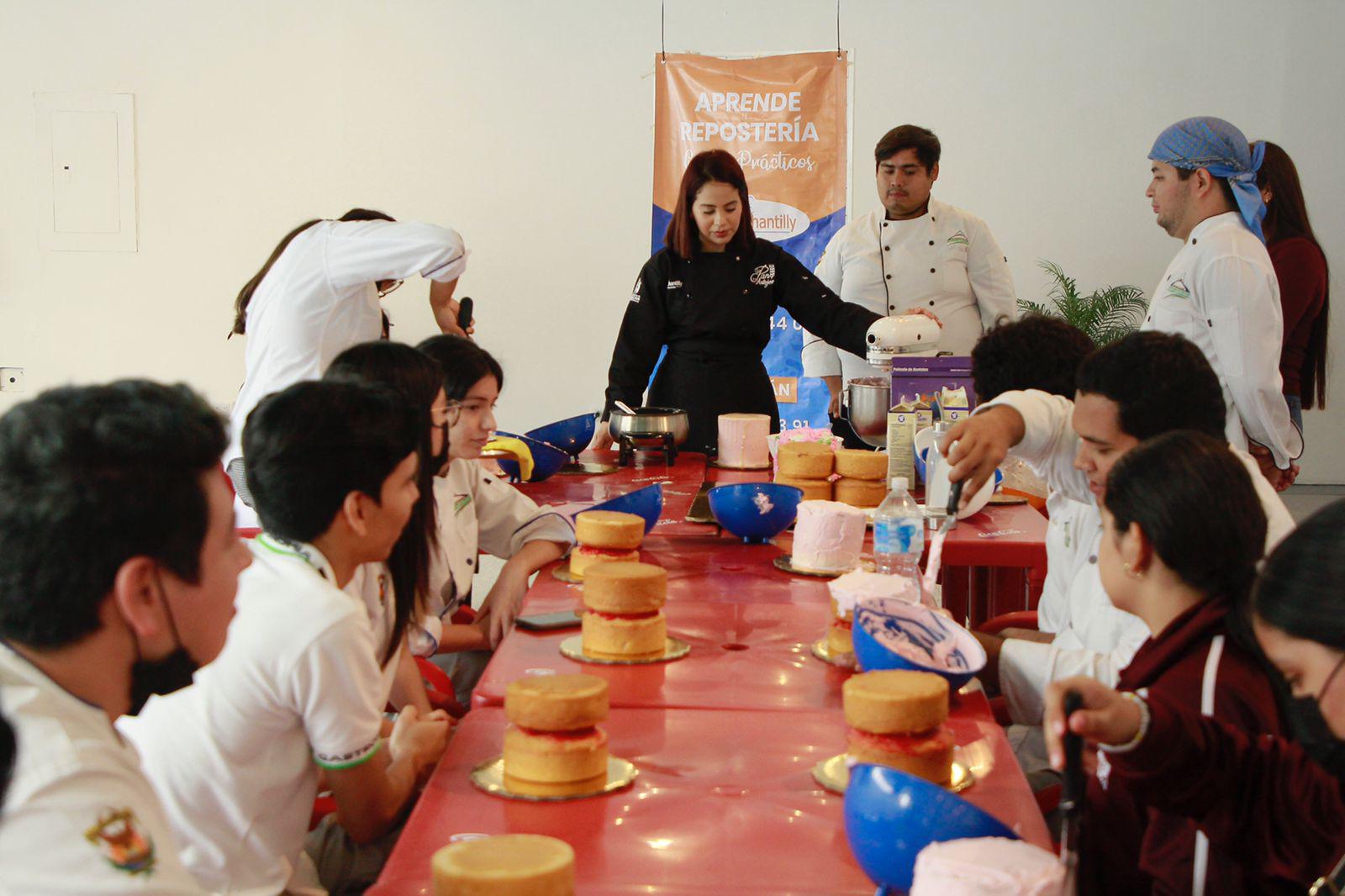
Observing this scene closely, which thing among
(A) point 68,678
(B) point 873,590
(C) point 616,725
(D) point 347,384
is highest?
(D) point 347,384

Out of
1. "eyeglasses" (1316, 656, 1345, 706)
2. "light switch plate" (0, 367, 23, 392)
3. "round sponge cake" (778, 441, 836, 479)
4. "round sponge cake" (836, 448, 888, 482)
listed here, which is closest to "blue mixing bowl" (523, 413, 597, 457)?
"round sponge cake" (778, 441, 836, 479)

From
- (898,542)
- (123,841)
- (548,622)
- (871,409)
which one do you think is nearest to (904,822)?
(123,841)

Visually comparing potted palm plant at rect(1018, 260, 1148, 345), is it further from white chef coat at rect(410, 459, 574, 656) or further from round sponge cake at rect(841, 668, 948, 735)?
round sponge cake at rect(841, 668, 948, 735)

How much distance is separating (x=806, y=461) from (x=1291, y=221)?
175 centimetres

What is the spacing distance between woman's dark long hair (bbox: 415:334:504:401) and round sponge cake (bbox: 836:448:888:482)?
87 cm

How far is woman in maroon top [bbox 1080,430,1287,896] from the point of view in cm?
130

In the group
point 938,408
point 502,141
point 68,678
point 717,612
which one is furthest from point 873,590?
point 502,141


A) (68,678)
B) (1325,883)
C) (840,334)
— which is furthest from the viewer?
(840,334)

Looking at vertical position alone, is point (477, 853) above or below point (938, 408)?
below

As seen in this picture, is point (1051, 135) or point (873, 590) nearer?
point (873, 590)

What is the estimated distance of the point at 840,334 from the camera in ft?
13.6

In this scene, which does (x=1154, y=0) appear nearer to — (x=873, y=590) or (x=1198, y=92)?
(x=1198, y=92)

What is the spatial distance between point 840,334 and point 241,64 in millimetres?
3687

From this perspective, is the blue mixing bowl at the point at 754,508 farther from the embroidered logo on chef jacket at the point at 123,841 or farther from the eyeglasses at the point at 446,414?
the embroidered logo on chef jacket at the point at 123,841
